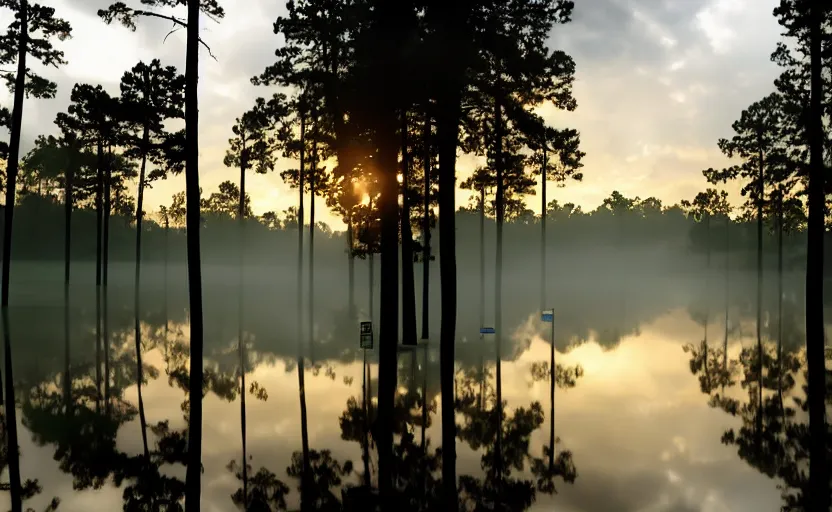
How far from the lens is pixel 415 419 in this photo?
11.4 m

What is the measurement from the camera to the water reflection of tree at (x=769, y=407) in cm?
848

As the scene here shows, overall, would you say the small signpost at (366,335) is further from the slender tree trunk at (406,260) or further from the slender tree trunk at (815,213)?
the slender tree trunk at (815,213)

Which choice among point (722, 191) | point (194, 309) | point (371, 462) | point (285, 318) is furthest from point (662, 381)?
point (722, 191)

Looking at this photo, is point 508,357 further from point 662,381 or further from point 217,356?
point 217,356

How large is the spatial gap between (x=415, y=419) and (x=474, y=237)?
129 metres

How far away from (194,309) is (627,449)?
8.93m

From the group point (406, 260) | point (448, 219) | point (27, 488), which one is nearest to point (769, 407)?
point (448, 219)

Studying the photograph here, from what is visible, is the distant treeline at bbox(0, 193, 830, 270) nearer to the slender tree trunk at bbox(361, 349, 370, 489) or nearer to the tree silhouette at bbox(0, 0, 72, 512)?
the tree silhouette at bbox(0, 0, 72, 512)

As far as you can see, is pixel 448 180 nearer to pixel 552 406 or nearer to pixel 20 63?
pixel 552 406

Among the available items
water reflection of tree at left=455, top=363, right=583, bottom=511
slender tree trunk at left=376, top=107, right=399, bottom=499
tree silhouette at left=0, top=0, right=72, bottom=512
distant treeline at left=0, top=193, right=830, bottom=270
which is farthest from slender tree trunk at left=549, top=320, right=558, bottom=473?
distant treeline at left=0, top=193, right=830, bottom=270

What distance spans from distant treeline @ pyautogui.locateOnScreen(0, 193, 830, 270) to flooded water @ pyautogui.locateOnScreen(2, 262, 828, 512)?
263ft

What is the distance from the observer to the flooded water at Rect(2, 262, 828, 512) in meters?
7.82

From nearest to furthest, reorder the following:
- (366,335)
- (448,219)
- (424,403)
A: (424,403)
(448,219)
(366,335)

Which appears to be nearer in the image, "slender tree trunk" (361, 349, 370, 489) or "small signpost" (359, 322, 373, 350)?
"slender tree trunk" (361, 349, 370, 489)
